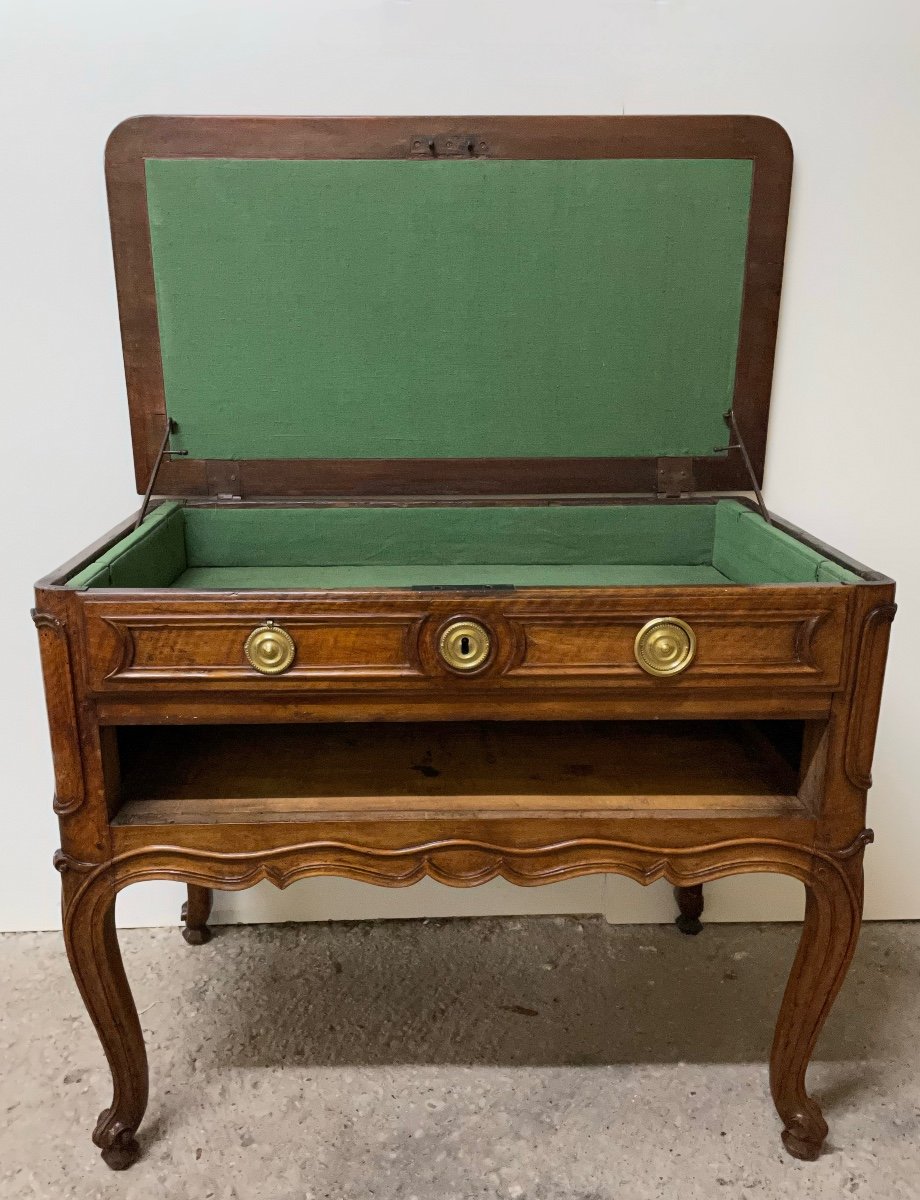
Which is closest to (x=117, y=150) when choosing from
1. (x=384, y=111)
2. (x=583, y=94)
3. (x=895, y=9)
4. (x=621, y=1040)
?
(x=384, y=111)

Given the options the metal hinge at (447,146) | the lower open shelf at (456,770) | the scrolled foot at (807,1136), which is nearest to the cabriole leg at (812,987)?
the scrolled foot at (807,1136)

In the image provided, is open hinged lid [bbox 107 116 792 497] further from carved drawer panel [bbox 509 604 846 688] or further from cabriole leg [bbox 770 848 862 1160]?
cabriole leg [bbox 770 848 862 1160]

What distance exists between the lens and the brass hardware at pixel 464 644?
4.34ft

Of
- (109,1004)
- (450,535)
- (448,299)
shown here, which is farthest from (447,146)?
(109,1004)

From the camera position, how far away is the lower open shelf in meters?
1.46

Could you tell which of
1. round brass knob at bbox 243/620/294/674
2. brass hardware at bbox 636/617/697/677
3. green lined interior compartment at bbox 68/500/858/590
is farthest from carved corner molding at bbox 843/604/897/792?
round brass knob at bbox 243/620/294/674

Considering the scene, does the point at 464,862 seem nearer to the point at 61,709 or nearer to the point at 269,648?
the point at 269,648

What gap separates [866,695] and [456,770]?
65 cm

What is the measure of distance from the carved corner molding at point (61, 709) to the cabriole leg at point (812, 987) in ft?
3.77

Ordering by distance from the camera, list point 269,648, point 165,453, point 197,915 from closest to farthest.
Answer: point 269,648 → point 165,453 → point 197,915

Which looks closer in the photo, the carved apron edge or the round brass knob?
the round brass knob

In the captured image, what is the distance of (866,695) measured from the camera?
1.38m

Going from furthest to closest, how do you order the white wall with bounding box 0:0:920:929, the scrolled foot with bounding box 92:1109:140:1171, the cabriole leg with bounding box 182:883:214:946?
the cabriole leg with bounding box 182:883:214:946, the white wall with bounding box 0:0:920:929, the scrolled foot with bounding box 92:1109:140:1171

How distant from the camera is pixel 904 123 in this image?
1.85m
